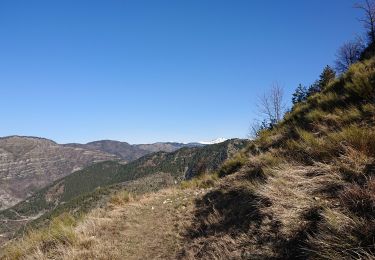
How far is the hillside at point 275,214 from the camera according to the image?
505 centimetres

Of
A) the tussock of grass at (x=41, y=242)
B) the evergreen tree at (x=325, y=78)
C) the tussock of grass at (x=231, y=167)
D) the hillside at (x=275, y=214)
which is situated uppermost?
the evergreen tree at (x=325, y=78)

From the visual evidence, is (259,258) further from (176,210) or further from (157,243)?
(176,210)

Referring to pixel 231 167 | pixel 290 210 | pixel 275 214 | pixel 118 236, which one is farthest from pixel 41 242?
pixel 231 167

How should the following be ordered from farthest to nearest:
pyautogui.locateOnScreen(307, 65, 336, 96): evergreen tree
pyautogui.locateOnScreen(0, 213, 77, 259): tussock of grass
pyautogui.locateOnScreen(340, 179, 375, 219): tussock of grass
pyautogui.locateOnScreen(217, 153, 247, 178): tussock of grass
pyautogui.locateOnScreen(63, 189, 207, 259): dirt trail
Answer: pyautogui.locateOnScreen(307, 65, 336, 96): evergreen tree → pyautogui.locateOnScreen(217, 153, 247, 178): tussock of grass → pyautogui.locateOnScreen(0, 213, 77, 259): tussock of grass → pyautogui.locateOnScreen(63, 189, 207, 259): dirt trail → pyautogui.locateOnScreen(340, 179, 375, 219): tussock of grass

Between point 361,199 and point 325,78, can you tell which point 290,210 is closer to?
point 361,199

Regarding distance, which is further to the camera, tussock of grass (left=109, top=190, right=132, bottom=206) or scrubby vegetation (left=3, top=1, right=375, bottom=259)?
tussock of grass (left=109, top=190, right=132, bottom=206)

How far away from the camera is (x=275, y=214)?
20.6ft

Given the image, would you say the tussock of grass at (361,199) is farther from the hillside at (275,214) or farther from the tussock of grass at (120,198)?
the tussock of grass at (120,198)

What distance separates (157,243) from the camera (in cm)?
810

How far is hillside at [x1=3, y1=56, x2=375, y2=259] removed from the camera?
5047mm

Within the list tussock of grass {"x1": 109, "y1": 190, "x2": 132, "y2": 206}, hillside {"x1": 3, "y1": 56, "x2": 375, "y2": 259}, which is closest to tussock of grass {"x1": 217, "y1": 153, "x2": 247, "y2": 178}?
hillside {"x1": 3, "y1": 56, "x2": 375, "y2": 259}

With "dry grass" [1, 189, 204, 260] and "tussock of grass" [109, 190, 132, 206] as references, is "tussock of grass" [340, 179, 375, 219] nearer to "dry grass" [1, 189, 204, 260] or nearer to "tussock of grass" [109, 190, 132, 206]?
"dry grass" [1, 189, 204, 260]

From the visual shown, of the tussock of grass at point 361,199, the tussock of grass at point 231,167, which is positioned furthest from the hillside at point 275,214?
the tussock of grass at point 231,167

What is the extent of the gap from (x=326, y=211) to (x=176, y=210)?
18.9ft
